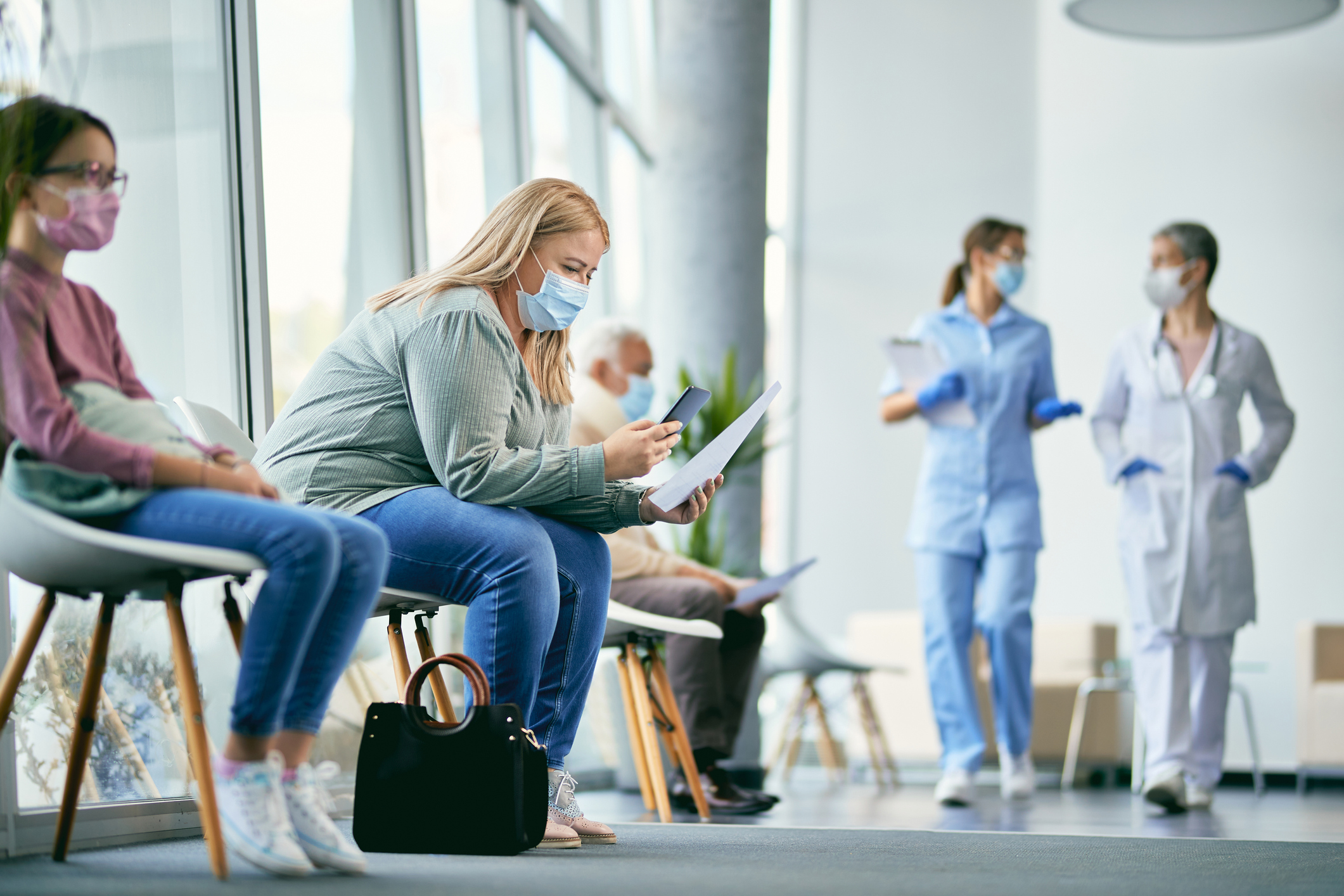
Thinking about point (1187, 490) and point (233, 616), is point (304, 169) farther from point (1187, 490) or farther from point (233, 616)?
point (1187, 490)

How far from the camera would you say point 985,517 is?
390 centimetres

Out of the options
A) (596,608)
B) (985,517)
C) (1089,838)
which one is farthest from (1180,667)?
(596,608)

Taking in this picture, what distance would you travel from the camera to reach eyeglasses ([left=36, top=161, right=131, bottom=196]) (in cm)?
169

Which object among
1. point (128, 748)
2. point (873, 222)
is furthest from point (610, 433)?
point (873, 222)

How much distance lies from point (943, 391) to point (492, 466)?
2.21 meters

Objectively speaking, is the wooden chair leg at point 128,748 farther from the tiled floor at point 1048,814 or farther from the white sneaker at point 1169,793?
the white sneaker at point 1169,793

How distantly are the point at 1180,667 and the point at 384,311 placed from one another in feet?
8.39

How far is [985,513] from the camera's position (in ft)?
12.8

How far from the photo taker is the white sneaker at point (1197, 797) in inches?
144

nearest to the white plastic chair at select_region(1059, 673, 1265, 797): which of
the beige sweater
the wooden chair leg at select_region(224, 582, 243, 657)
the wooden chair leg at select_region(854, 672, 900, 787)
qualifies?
the wooden chair leg at select_region(854, 672, 900, 787)

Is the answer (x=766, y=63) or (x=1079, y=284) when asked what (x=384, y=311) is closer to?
(x=766, y=63)

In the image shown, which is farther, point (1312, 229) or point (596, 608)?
point (1312, 229)

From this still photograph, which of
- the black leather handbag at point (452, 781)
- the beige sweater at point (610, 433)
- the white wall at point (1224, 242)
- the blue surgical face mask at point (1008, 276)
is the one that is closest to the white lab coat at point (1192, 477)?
the blue surgical face mask at point (1008, 276)

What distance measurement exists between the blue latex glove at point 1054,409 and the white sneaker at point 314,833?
272 centimetres
